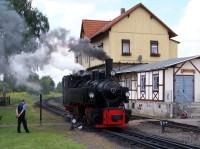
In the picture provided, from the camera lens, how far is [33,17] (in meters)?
44.5

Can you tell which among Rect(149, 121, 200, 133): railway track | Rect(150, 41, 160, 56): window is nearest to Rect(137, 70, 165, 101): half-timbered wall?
Rect(149, 121, 200, 133): railway track

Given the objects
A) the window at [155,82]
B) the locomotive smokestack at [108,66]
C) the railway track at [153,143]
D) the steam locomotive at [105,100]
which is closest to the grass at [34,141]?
the steam locomotive at [105,100]

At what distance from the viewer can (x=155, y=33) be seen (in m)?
48.0

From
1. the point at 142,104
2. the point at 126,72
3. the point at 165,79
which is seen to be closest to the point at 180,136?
the point at 165,79

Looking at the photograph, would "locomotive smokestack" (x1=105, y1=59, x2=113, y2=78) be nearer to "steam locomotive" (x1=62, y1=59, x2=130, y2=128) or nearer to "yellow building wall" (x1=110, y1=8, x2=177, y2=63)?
"steam locomotive" (x1=62, y1=59, x2=130, y2=128)

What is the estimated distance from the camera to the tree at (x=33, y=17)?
43.1m

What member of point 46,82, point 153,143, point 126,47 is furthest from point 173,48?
point 153,143

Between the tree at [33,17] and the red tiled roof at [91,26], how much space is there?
24.0 feet

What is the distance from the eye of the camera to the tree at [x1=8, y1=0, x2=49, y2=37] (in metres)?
43.1

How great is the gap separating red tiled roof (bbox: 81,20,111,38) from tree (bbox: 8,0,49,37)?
24.0 ft

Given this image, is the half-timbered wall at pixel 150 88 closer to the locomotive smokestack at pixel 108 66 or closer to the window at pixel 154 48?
the locomotive smokestack at pixel 108 66

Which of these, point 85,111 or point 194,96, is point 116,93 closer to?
point 85,111

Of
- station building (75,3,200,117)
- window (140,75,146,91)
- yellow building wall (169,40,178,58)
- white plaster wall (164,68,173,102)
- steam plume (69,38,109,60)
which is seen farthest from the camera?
yellow building wall (169,40,178,58)

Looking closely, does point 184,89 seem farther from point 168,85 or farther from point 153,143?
point 153,143
